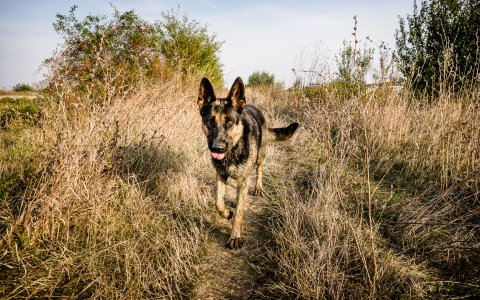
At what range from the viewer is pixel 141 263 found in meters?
2.18

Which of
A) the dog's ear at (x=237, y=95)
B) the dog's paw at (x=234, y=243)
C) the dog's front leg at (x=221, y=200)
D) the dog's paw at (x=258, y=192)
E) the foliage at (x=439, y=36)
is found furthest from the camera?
the foliage at (x=439, y=36)

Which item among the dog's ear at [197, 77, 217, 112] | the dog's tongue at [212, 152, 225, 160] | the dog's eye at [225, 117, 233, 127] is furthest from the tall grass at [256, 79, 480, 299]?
the dog's ear at [197, 77, 217, 112]

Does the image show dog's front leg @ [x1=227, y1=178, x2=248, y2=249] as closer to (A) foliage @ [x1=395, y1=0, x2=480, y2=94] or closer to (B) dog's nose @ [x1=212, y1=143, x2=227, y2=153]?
(B) dog's nose @ [x1=212, y1=143, x2=227, y2=153]

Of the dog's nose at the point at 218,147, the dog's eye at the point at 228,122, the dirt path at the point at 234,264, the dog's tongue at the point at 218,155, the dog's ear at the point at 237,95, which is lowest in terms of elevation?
the dirt path at the point at 234,264

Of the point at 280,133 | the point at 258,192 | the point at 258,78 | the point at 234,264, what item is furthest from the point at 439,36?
the point at 258,78

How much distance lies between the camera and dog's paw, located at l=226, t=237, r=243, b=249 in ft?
9.18

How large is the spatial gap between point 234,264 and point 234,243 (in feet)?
1.06

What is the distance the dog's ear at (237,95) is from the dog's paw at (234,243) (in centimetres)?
178

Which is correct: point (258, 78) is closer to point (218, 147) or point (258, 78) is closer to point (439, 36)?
point (439, 36)

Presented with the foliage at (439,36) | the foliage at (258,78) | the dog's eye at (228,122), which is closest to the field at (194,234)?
the dog's eye at (228,122)

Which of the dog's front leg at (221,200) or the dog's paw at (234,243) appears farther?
the dog's front leg at (221,200)

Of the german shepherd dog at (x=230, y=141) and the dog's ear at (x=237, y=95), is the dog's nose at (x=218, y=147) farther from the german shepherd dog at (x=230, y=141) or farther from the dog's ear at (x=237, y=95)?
the dog's ear at (x=237, y=95)

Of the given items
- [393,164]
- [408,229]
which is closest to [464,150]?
[393,164]

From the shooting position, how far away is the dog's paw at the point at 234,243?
280 centimetres
